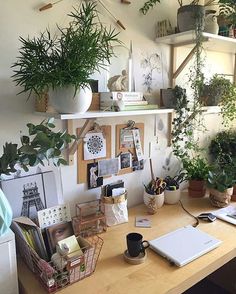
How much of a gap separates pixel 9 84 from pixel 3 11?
0.96ft

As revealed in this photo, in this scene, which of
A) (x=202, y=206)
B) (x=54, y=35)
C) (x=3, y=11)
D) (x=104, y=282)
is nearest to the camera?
(x=104, y=282)

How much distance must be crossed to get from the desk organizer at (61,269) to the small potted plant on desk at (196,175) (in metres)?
0.93

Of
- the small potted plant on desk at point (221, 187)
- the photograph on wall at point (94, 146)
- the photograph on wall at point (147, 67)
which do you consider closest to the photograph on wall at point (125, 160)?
the photograph on wall at point (94, 146)

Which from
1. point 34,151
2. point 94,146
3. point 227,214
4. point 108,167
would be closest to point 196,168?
point 227,214

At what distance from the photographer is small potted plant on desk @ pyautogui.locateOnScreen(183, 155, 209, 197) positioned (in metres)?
1.77

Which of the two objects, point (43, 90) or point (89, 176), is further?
point (89, 176)

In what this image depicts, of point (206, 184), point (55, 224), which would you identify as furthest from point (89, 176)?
point (206, 184)

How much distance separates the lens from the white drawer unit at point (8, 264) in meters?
0.91

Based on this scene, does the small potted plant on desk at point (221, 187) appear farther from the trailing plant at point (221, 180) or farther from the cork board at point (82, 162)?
the cork board at point (82, 162)

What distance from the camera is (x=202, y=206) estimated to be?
1647 millimetres

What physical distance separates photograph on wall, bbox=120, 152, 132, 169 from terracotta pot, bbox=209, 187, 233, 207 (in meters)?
0.53

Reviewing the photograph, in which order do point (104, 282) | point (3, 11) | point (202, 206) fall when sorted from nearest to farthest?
point (104, 282), point (3, 11), point (202, 206)

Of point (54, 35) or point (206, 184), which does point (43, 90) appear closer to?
point (54, 35)

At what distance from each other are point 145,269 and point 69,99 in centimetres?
74
